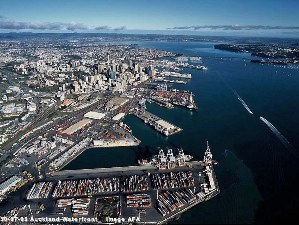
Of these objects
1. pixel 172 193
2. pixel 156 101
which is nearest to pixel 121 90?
pixel 156 101

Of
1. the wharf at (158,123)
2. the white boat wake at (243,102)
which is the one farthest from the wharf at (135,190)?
A: the white boat wake at (243,102)

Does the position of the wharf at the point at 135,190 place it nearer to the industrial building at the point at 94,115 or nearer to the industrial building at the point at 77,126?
the industrial building at the point at 77,126

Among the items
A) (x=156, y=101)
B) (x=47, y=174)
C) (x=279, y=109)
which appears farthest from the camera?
(x=156, y=101)

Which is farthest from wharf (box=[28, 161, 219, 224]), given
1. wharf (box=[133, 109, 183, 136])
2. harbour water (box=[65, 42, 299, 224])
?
wharf (box=[133, 109, 183, 136])

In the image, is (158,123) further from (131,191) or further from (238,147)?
(131,191)

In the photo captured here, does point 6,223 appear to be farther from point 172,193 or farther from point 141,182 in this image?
point 172,193

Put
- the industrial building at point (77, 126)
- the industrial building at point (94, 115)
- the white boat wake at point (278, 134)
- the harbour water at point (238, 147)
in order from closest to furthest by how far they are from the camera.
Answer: the harbour water at point (238, 147), the white boat wake at point (278, 134), the industrial building at point (77, 126), the industrial building at point (94, 115)

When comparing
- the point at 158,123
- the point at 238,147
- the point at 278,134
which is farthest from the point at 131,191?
the point at 278,134

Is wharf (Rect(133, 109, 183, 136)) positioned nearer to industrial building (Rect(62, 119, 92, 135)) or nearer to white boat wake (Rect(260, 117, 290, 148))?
industrial building (Rect(62, 119, 92, 135))

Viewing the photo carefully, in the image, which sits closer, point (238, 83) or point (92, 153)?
point (92, 153)
